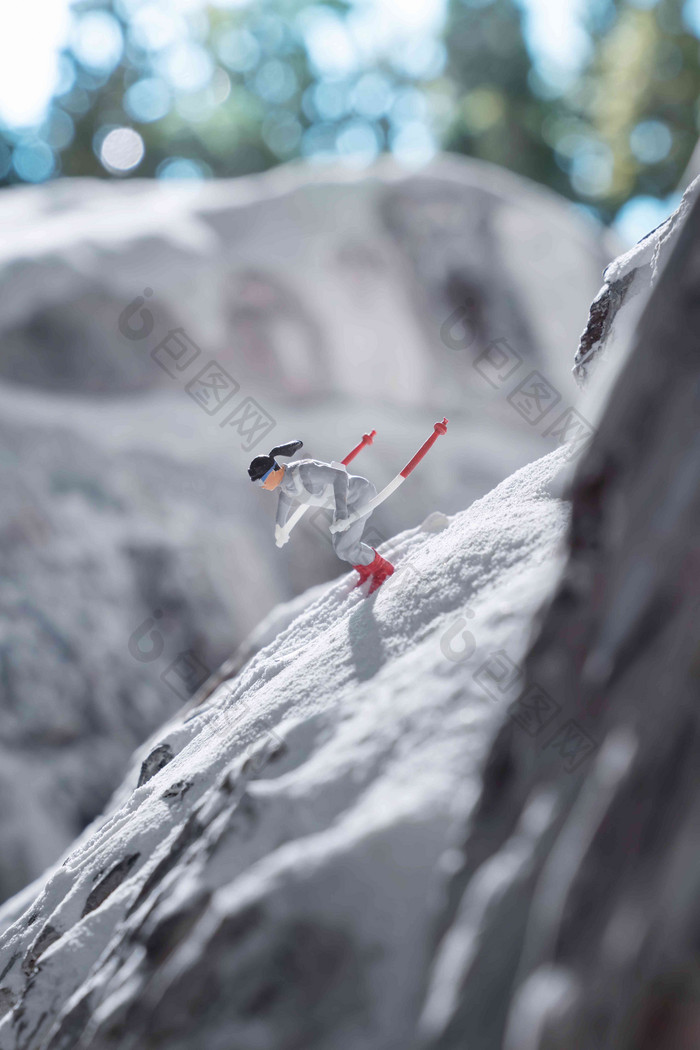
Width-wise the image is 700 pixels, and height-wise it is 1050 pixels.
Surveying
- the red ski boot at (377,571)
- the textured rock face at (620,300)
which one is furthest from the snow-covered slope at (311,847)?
the textured rock face at (620,300)

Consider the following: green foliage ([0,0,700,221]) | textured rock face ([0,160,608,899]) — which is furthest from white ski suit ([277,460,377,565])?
green foliage ([0,0,700,221])

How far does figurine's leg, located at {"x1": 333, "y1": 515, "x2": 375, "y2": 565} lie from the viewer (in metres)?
2.24

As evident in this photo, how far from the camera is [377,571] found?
7.56 ft

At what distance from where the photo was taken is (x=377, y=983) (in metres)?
1.24

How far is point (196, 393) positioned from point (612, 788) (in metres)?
6.08

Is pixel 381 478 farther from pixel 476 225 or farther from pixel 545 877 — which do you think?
pixel 545 877

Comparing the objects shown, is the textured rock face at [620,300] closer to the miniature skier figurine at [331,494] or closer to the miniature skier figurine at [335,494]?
the miniature skier figurine at [335,494]

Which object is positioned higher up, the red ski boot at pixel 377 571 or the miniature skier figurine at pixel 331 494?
the miniature skier figurine at pixel 331 494

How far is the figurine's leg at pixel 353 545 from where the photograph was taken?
7.36 feet

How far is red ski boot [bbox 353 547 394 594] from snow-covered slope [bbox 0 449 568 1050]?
48 millimetres

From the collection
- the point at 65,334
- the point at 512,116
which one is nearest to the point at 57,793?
the point at 65,334

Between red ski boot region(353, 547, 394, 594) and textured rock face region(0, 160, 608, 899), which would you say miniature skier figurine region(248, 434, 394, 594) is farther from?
textured rock face region(0, 160, 608, 899)

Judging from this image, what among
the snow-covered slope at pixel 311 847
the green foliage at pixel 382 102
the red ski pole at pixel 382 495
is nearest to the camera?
the snow-covered slope at pixel 311 847

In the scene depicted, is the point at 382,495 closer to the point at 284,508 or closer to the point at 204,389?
the point at 284,508
